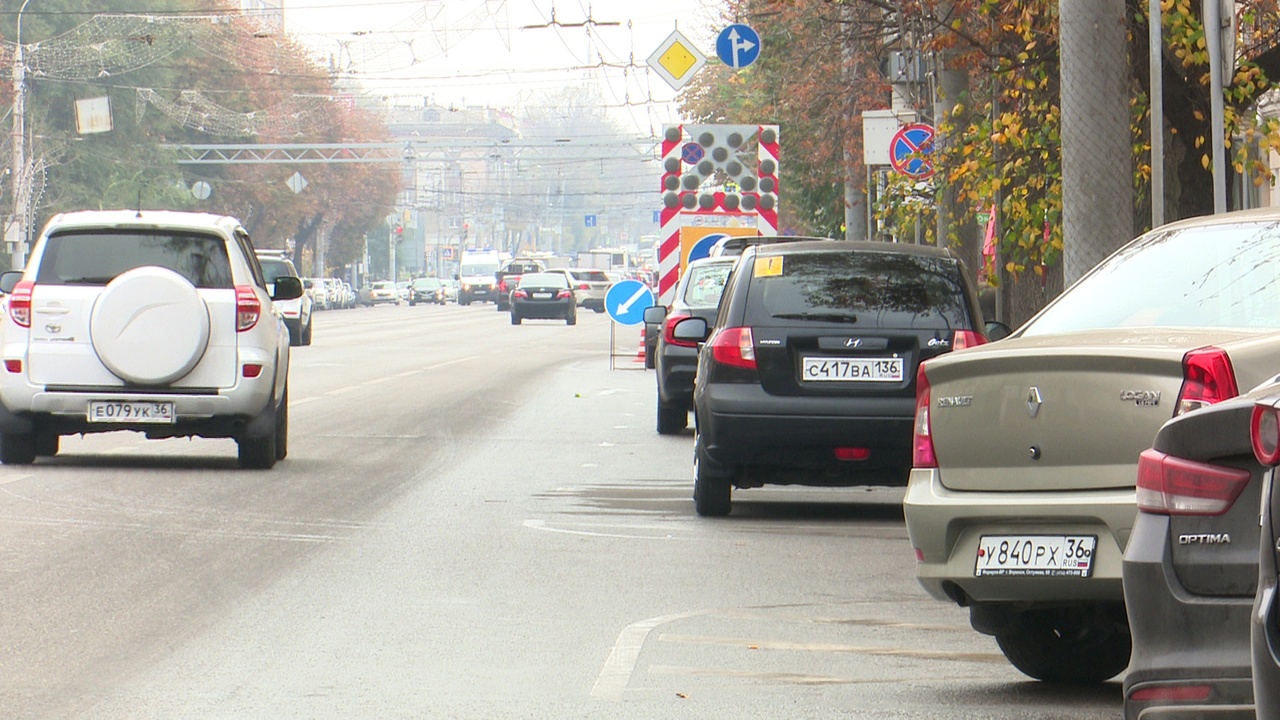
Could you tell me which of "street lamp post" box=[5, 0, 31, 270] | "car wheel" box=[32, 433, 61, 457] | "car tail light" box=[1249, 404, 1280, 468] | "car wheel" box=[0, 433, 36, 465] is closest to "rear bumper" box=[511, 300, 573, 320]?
"street lamp post" box=[5, 0, 31, 270]

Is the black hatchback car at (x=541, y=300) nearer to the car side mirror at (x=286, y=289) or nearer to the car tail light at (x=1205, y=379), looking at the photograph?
the car side mirror at (x=286, y=289)

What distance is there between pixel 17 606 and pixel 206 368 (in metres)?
6.55

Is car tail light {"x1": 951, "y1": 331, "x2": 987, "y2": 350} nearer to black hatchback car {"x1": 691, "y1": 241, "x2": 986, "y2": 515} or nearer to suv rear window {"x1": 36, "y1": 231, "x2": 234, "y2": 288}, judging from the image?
black hatchback car {"x1": 691, "y1": 241, "x2": 986, "y2": 515}

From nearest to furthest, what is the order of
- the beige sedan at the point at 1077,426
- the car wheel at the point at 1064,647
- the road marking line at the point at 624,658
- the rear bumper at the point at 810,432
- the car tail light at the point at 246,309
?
the beige sedan at the point at 1077,426 < the road marking line at the point at 624,658 < the car wheel at the point at 1064,647 < the rear bumper at the point at 810,432 < the car tail light at the point at 246,309

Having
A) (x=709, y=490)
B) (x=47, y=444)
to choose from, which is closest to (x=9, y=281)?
(x=47, y=444)

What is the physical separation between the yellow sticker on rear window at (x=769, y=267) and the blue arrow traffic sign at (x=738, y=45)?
2135 cm

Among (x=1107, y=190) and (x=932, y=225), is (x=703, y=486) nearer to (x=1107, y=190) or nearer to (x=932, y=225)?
(x=1107, y=190)

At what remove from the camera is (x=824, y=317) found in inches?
492

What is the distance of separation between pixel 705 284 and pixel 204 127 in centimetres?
7345

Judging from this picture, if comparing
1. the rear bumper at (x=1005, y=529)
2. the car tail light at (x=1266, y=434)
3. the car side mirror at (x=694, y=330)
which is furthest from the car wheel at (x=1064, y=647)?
the car side mirror at (x=694, y=330)

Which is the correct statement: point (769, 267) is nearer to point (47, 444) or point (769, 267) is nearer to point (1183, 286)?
point (1183, 286)

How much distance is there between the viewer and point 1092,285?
316 inches

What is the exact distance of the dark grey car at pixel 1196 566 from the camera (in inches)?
182

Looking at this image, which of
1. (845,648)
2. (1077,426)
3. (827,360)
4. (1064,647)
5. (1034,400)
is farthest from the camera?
(827,360)
